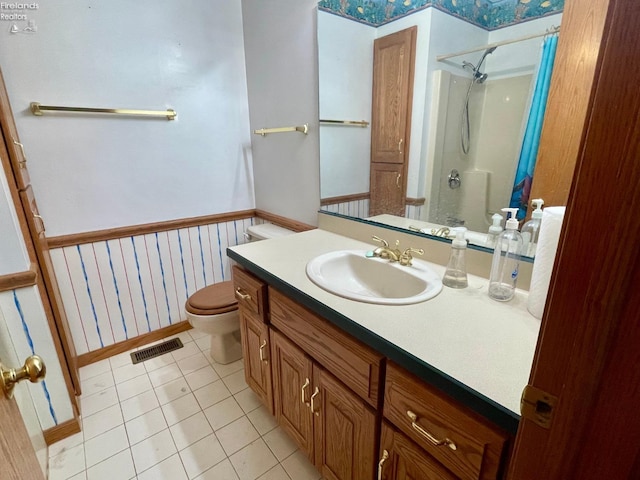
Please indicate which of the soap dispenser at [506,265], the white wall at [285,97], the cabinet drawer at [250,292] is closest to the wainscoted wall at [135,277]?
the white wall at [285,97]

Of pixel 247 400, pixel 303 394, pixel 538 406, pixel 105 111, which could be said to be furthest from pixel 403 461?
pixel 105 111

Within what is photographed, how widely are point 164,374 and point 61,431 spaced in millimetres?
498

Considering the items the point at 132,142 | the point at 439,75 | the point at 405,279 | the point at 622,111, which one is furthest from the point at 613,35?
the point at 132,142

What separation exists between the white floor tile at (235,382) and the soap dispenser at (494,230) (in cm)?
146

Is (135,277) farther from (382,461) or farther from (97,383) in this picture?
(382,461)

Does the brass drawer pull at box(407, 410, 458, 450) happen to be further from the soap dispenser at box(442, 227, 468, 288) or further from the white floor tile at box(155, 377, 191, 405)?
the white floor tile at box(155, 377, 191, 405)

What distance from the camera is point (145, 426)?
4.94ft

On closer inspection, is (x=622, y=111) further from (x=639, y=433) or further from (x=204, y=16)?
(x=204, y=16)

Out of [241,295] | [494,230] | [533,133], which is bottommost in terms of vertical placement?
[241,295]

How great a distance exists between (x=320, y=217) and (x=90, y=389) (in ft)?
5.24

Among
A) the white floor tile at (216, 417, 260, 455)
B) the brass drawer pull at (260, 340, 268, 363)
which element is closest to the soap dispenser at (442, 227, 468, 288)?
the brass drawer pull at (260, 340, 268, 363)

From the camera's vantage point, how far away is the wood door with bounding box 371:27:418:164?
4.17 feet

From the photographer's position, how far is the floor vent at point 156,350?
1.97 m

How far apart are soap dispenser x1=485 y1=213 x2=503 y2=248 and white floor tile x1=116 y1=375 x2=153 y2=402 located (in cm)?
186
